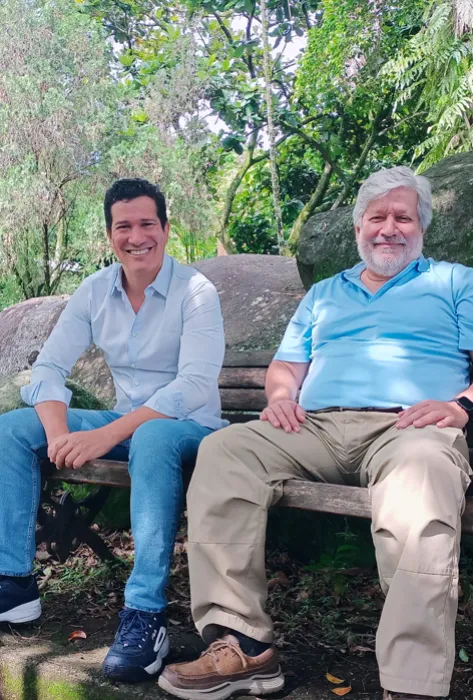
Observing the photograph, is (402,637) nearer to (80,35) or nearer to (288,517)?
(288,517)

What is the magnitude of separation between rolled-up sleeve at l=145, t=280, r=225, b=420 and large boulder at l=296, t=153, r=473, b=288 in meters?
1.57

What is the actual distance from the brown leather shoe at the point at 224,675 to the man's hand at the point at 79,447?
→ 84 centimetres

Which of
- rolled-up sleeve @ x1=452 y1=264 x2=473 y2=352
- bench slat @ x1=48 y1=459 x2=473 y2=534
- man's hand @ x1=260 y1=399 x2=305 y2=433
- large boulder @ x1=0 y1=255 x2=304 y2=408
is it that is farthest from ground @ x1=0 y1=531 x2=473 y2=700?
large boulder @ x1=0 y1=255 x2=304 y2=408

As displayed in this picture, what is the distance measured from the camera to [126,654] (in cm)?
252

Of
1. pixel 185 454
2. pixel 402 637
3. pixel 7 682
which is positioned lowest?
pixel 7 682

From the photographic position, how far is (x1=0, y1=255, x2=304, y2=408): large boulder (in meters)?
6.05

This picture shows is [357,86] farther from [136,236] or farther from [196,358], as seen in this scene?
[196,358]

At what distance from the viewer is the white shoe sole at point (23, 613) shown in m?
2.98

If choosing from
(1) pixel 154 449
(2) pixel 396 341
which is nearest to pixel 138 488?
(1) pixel 154 449

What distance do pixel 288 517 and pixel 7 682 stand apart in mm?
1415

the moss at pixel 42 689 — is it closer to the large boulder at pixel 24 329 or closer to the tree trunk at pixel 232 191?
the large boulder at pixel 24 329

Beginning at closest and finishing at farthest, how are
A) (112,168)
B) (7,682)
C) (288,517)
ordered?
(7,682), (288,517), (112,168)

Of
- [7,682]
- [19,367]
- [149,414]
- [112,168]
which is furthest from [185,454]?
[112,168]

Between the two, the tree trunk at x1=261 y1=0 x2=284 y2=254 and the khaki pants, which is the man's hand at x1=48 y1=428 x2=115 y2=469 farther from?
the tree trunk at x1=261 y1=0 x2=284 y2=254
